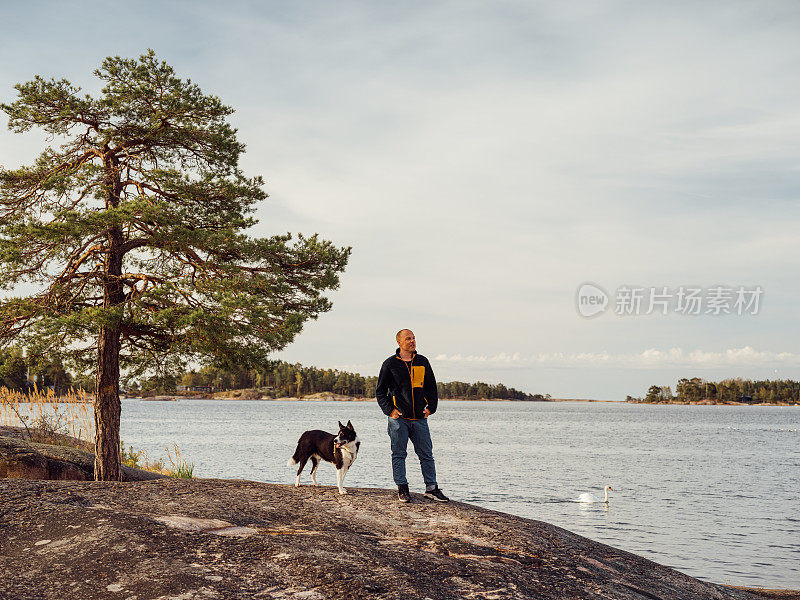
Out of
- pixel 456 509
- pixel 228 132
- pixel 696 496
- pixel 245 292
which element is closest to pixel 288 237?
pixel 245 292

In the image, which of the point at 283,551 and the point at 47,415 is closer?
the point at 283,551

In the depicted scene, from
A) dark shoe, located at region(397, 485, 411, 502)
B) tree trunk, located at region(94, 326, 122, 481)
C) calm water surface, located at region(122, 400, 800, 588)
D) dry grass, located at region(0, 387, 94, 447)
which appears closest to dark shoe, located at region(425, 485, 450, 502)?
dark shoe, located at region(397, 485, 411, 502)

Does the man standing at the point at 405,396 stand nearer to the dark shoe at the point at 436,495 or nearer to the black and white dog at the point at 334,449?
the dark shoe at the point at 436,495

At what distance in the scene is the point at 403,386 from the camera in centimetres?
1007

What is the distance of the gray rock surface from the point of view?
632cm

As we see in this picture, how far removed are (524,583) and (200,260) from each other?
32.1 ft

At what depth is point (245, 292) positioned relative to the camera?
13461mm

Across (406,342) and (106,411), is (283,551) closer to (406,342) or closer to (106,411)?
(406,342)

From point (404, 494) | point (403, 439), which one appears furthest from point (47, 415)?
point (403, 439)

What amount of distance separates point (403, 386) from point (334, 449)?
1794mm

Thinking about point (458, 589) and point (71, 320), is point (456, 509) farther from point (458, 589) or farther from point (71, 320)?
point (71, 320)

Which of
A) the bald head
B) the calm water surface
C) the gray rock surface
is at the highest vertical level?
the bald head

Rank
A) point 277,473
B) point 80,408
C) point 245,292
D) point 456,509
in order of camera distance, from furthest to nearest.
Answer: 1. point 277,473
2. point 80,408
3. point 245,292
4. point 456,509

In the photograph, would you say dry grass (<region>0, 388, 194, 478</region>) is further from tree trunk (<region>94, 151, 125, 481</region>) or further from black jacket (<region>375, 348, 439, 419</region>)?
black jacket (<region>375, 348, 439, 419</region>)
